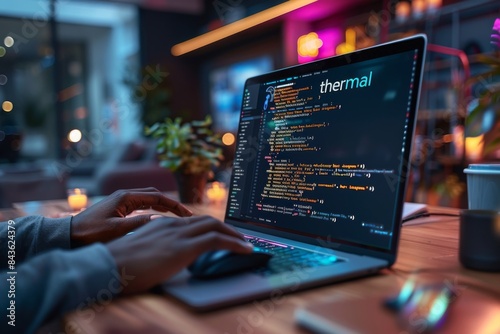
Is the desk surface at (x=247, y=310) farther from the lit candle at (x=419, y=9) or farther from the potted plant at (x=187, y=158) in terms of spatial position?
the lit candle at (x=419, y=9)

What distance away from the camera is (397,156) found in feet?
1.82

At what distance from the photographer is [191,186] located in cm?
139

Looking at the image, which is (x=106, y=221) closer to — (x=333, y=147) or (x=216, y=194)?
(x=333, y=147)

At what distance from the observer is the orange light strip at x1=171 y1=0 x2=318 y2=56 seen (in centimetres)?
483

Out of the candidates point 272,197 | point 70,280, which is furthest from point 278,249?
point 70,280

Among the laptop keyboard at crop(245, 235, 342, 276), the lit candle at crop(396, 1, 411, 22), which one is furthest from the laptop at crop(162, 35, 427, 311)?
the lit candle at crop(396, 1, 411, 22)

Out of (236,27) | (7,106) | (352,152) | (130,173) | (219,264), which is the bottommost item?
(130,173)

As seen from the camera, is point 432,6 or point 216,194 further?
point 432,6

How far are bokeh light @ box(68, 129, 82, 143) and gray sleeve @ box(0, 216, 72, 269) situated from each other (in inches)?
223

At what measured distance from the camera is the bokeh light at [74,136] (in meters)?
6.04

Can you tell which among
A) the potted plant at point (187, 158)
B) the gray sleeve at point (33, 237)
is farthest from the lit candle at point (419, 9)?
the gray sleeve at point (33, 237)

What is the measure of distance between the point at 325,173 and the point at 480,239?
0.73 ft

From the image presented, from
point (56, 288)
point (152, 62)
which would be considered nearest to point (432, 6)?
point (152, 62)

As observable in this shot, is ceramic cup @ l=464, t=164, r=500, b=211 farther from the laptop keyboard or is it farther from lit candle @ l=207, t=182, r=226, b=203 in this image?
lit candle @ l=207, t=182, r=226, b=203
